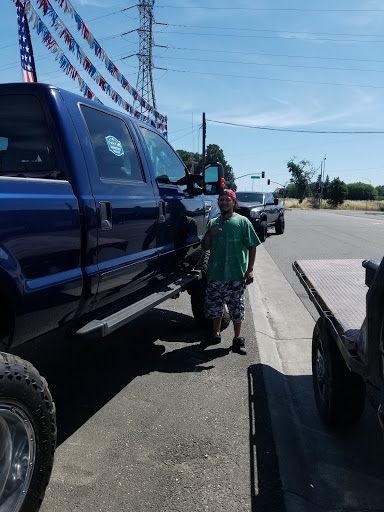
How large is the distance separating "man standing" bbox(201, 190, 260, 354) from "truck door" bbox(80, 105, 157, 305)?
41.0 inches

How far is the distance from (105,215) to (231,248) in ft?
6.64

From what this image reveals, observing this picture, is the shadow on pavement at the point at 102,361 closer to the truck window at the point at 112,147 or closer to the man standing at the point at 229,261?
the man standing at the point at 229,261

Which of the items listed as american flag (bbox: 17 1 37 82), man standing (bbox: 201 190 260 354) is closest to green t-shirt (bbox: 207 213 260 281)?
man standing (bbox: 201 190 260 354)

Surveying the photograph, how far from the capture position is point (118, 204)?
9.77 feet

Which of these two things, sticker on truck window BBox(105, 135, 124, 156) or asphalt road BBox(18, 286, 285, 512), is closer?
asphalt road BBox(18, 286, 285, 512)

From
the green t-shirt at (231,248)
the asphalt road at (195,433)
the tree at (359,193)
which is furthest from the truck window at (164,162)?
the tree at (359,193)

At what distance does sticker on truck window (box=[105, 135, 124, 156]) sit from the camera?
3.25 meters

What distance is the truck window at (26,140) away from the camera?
267cm

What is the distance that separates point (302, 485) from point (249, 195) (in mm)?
13865

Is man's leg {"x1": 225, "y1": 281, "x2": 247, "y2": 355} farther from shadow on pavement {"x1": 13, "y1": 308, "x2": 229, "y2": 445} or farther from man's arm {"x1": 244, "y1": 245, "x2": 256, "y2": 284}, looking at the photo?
shadow on pavement {"x1": 13, "y1": 308, "x2": 229, "y2": 445}

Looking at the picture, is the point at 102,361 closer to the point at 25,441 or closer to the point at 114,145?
the point at 114,145

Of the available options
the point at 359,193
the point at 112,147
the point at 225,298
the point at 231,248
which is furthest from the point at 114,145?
the point at 359,193

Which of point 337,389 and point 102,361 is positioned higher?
point 337,389

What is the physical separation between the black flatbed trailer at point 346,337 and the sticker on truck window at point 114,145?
6.10 ft
